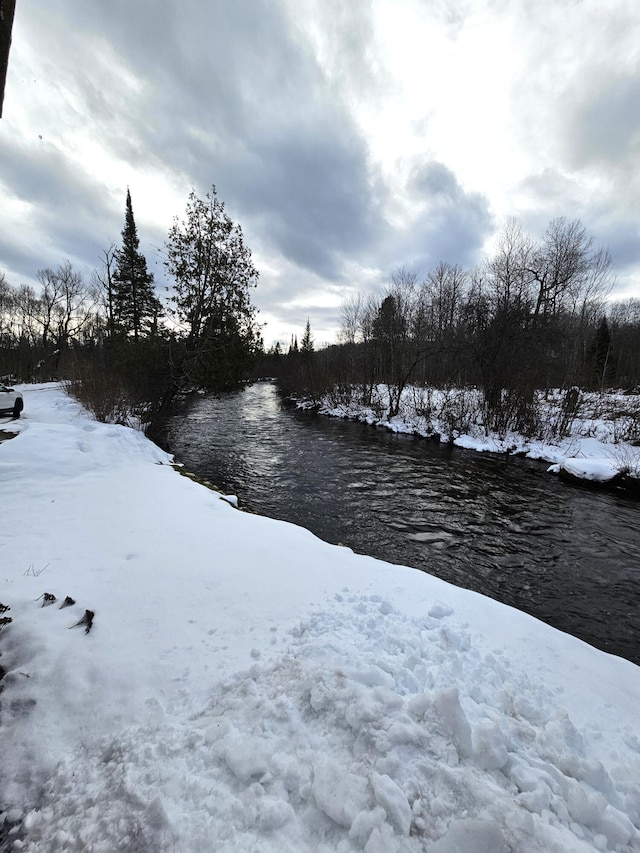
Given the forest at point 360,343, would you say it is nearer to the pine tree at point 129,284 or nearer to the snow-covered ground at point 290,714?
the pine tree at point 129,284

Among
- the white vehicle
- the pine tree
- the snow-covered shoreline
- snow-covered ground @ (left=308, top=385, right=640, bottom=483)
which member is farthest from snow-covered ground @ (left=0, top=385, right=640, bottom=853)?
→ the pine tree

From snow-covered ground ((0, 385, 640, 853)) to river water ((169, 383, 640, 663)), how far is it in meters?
2.08

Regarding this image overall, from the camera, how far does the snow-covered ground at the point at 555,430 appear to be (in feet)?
36.2

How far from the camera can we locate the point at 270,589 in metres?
3.47

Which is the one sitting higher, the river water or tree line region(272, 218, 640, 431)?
tree line region(272, 218, 640, 431)

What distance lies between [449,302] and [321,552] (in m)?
32.9

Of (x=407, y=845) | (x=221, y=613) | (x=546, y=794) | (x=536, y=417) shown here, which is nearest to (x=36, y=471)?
(x=221, y=613)

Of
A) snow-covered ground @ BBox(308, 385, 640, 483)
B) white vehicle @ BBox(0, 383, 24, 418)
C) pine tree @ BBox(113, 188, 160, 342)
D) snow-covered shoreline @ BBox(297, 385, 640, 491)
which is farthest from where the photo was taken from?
pine tree @ BBox(113, 188, 160, 342)

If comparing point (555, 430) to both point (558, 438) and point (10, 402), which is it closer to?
point (558, 438)

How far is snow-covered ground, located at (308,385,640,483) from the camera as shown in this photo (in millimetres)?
11047

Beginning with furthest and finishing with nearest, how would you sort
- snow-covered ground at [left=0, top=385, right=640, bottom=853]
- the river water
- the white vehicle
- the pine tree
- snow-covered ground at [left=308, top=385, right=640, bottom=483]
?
the pine tree
the white vehicle
snow-covered ground at [left=308, top=385, right=640, bottom=483]
the river water
snow-covered ground at [left=0, top=385, right=640, bottom=853]

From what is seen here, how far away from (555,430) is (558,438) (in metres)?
0.42

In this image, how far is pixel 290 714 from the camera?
Result: 2.07m

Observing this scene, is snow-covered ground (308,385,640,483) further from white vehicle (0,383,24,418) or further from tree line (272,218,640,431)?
white vehicle (0,383,24,418)
